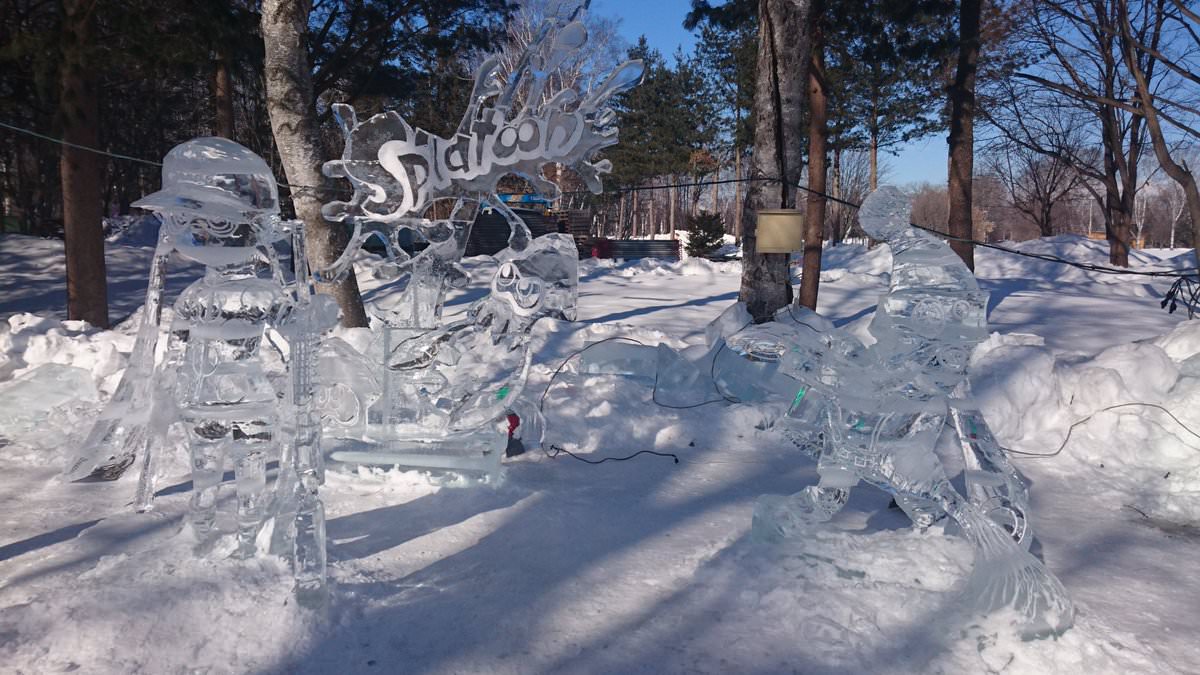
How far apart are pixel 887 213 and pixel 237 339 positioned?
2.73 meters

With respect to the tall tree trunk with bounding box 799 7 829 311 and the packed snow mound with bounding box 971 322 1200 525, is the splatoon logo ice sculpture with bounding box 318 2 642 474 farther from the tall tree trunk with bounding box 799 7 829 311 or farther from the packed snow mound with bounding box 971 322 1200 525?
the tall tree trunk with bounding box 799 7 829 311

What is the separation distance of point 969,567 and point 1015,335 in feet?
13.2

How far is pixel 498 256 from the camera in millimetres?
4438

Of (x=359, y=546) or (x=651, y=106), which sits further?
(x=651, y=106)

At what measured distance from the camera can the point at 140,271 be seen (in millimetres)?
15047

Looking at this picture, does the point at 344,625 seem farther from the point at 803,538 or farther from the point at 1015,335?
the point at 1015,335

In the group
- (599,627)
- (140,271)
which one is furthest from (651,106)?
(599,627)

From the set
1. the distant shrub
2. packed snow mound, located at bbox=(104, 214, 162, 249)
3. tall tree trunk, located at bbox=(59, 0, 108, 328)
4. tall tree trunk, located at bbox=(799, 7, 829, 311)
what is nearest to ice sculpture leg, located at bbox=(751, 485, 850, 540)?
tall tree trunk, located at bbox=(799, 7, 829, 311)

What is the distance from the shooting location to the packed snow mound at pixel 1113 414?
4430 millimetres

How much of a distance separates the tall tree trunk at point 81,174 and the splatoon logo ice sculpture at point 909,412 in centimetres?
799

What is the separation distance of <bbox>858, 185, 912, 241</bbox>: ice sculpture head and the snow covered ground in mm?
1377

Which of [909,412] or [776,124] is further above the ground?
[776,124]

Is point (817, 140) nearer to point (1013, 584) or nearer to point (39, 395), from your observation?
point (1013, 584)

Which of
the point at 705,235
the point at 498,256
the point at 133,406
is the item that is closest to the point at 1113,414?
the point at 498,256
